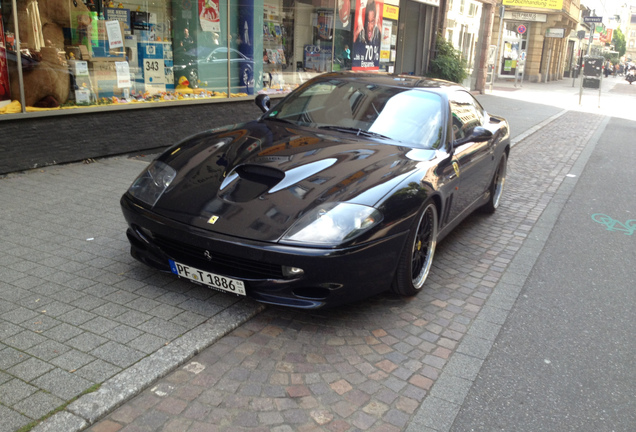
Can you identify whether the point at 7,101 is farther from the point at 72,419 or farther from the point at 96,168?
the point at 72,419

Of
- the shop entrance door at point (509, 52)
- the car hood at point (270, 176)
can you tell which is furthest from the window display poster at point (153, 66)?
the shop entrance door at point (509, 52)

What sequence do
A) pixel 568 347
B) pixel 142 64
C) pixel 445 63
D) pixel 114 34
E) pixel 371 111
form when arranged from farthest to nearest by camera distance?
pixel 445 63
pixel 142 64
pixel 114 34
pixel 371 111
pixel 568 347

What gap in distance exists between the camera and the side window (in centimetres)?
498

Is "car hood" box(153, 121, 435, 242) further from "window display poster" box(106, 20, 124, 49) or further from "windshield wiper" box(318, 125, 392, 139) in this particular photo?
"window display poster" box(106, 20, 124, 49)

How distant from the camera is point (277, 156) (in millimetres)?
4016

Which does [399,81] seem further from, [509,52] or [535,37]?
[535,37]

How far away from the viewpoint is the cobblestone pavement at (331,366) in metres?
2.66

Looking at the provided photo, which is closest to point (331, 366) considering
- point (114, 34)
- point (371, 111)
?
point (371, 111)

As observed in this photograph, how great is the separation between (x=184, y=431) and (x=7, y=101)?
5684 mm

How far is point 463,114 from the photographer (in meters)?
5.34

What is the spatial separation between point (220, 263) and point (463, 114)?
3.03 metres

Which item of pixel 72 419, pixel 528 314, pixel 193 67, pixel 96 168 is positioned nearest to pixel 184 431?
pixel 72 419

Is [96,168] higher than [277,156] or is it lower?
lower

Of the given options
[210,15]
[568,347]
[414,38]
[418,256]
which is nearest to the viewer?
[568,347]
